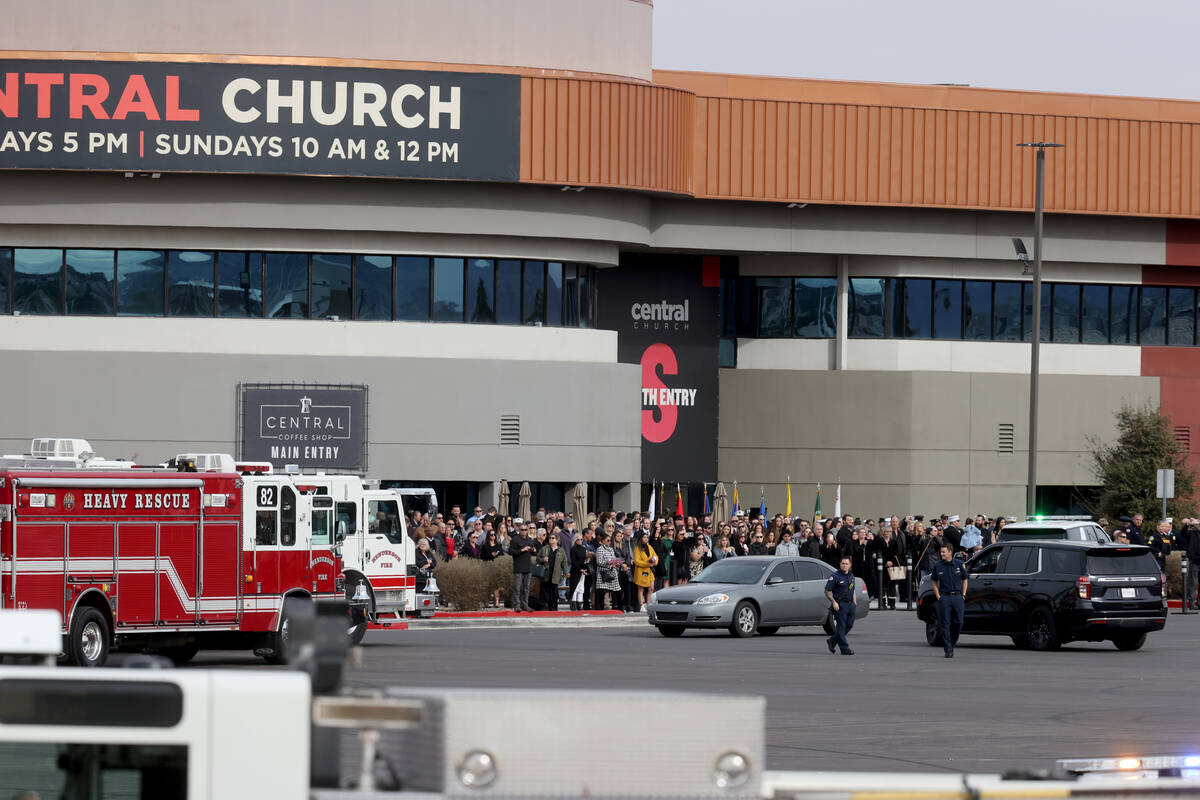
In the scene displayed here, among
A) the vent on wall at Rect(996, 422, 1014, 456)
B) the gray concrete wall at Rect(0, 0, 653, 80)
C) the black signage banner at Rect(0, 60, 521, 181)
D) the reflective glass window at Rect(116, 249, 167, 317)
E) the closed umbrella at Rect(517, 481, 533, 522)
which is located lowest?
Result: the closed umbrella at Rect(517, 481, 533, 522)

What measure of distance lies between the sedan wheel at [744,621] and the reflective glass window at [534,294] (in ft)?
52.6

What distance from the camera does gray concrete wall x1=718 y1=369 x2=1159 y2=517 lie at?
49.9 meters

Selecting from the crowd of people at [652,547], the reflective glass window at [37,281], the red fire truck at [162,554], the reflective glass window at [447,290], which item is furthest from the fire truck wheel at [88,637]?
the reflective glass window at [447,290]

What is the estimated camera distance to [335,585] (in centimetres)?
2508

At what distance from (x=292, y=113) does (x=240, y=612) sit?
20195 millimetres

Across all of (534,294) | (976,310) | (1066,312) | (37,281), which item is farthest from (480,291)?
(1066,312)

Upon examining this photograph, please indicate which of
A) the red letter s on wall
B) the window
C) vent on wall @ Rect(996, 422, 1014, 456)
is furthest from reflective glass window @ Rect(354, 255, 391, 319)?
vent on wall @ Rect(996, 422, 1014, 456)

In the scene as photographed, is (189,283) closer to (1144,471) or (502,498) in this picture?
(502,498)

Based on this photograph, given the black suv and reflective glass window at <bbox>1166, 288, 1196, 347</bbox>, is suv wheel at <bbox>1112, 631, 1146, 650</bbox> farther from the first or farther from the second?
reflective glass window at <bbox>1166, 288, 1196, 347</bbox>

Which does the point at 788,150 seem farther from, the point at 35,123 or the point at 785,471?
the point at 35,123

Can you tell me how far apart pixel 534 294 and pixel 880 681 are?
958 inches

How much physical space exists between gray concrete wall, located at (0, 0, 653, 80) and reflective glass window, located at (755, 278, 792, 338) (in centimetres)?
927

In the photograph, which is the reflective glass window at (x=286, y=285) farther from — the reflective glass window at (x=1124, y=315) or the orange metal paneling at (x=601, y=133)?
the reflective glass window at (x=1124, y=315)

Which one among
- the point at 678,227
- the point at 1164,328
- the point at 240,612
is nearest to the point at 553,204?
the point at 678,227
